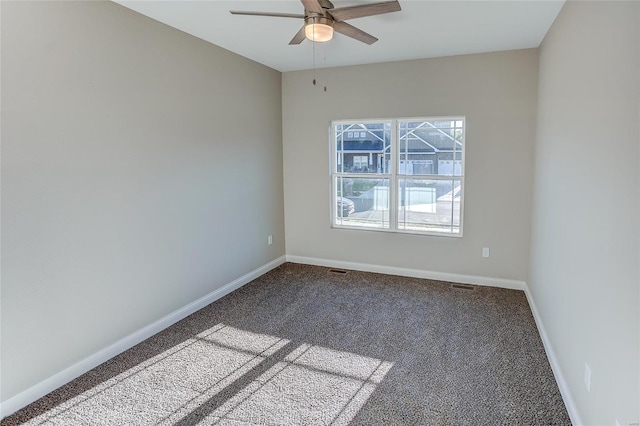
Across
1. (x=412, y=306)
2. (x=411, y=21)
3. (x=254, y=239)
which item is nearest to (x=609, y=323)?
(x=412, y=306)

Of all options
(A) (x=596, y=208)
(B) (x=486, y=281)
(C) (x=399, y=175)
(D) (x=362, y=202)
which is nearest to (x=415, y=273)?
(B) (x=486, y=281)

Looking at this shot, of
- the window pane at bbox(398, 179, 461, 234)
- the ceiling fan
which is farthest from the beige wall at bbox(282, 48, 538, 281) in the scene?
the ceiling fan

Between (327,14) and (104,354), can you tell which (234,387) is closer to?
(104,354)

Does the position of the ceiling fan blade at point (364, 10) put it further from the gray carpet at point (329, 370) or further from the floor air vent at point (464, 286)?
the floor air vent at point (464, 286)

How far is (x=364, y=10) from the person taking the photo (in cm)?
237

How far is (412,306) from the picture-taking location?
3.80 m

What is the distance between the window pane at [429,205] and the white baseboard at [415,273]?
520 mm

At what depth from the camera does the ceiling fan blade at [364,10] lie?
2.29 meters

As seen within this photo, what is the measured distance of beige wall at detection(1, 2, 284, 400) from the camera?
2.25m

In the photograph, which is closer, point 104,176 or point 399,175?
point 104,176

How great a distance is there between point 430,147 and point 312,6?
8.35ft

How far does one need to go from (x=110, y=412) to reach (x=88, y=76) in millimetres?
2169

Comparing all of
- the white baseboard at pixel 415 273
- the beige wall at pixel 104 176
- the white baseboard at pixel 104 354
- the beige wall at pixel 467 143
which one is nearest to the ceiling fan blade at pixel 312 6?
the beige wall at pixel 104 176

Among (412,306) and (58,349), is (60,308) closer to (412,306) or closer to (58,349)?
(58,349)
